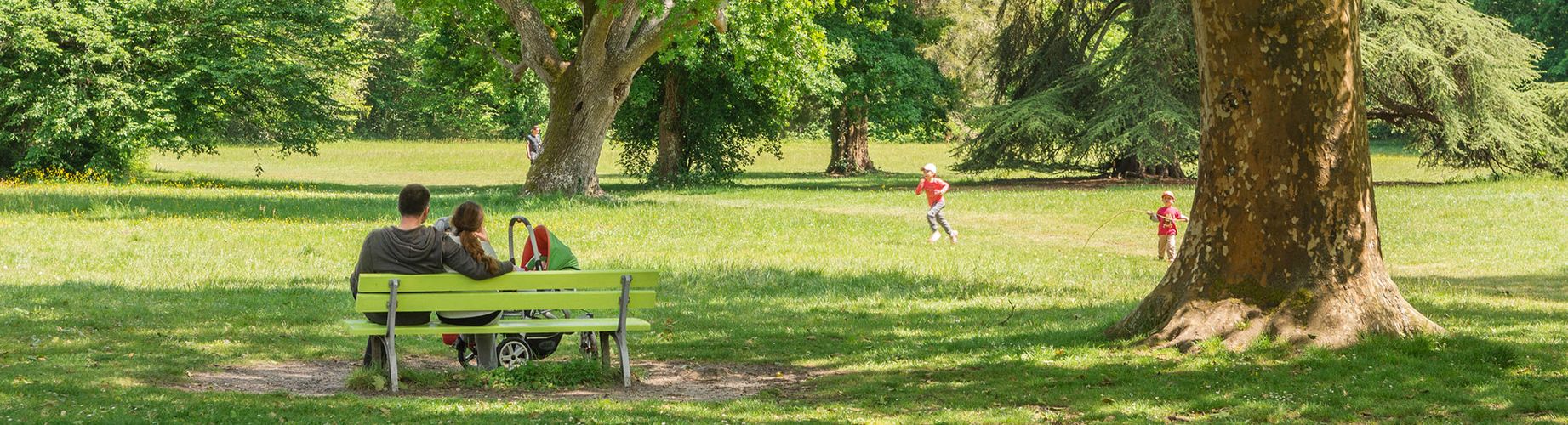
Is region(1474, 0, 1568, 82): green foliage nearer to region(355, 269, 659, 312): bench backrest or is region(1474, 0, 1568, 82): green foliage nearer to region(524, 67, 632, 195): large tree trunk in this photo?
region(524, 67, 632, 195): large tree trunk

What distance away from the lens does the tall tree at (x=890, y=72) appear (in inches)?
1448

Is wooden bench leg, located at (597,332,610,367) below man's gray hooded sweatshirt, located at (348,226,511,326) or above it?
below

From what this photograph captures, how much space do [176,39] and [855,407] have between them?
3002 cm

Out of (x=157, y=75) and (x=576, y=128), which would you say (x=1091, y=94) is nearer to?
(x=576, y=128)

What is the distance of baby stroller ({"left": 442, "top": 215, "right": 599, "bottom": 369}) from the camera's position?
892cm

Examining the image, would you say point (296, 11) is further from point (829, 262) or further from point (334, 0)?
point (829, 262)

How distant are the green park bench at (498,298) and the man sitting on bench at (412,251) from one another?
118mm

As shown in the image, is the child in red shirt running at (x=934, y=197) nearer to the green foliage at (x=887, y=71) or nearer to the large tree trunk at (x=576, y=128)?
the large tree trunk at (x=576, y=128)

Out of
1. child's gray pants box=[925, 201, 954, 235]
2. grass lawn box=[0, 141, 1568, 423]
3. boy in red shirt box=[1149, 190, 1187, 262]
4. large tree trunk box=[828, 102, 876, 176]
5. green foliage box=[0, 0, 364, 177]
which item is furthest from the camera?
large tree trunk box=[828, 102, 876, 176]

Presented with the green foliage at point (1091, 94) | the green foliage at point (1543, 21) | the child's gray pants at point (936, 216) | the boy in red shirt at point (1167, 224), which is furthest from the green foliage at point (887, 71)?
the green foliage at point (1543, 21)

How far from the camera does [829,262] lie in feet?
53.5

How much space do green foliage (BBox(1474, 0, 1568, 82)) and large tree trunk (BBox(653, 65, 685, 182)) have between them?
3655cm

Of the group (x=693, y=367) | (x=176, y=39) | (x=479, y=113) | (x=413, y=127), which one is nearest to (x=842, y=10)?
(x=176, y=39)

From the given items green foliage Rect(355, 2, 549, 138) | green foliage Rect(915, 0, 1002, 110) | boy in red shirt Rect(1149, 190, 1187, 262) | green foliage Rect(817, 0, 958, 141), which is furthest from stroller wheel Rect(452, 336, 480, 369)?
green foliage Rect(915, 0, 1002, 110)
